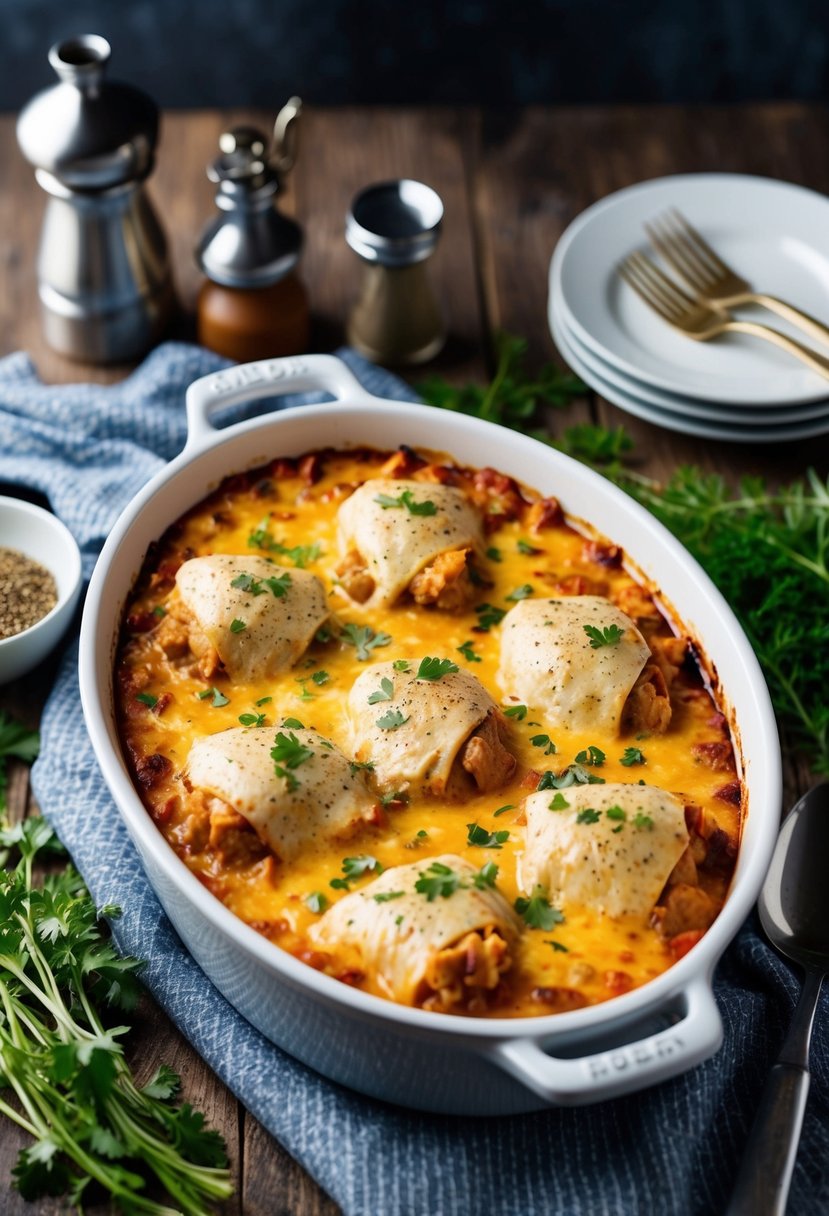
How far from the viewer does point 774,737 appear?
3242 mm

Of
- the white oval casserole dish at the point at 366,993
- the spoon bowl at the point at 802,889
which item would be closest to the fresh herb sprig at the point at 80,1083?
the white oval casserole dish at the point at 366,993

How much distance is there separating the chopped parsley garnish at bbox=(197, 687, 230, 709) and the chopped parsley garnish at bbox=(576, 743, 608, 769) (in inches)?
34.9

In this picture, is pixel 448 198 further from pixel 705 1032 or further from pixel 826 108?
pixel 705 1032

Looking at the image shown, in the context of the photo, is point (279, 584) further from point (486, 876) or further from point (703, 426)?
point (703, 426)

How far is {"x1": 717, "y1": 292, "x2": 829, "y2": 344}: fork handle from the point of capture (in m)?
4.90

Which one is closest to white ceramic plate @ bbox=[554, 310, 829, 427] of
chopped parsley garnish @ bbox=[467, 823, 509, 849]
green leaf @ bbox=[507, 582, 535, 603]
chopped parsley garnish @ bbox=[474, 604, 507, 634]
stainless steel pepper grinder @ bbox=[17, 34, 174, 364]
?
green leaf @ bbox=[507, 582, 535, 603]

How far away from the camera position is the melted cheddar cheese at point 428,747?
298cm

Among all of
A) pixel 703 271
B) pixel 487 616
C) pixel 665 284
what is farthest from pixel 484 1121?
pixel 703 271

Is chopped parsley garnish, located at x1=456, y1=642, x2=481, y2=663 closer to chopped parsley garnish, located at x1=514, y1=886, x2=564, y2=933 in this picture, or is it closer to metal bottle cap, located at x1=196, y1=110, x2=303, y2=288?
chopped parsley garnish, located at x1=514, y1=886, x2=564, y2=933

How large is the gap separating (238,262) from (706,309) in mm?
1690

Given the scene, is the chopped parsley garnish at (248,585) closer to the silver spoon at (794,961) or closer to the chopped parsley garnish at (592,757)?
the chopped parsley garnish at (592,757)

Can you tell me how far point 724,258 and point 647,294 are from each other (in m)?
0.48

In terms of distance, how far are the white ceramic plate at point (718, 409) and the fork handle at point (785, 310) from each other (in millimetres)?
320

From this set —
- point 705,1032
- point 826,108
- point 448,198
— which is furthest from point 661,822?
point 826,108
